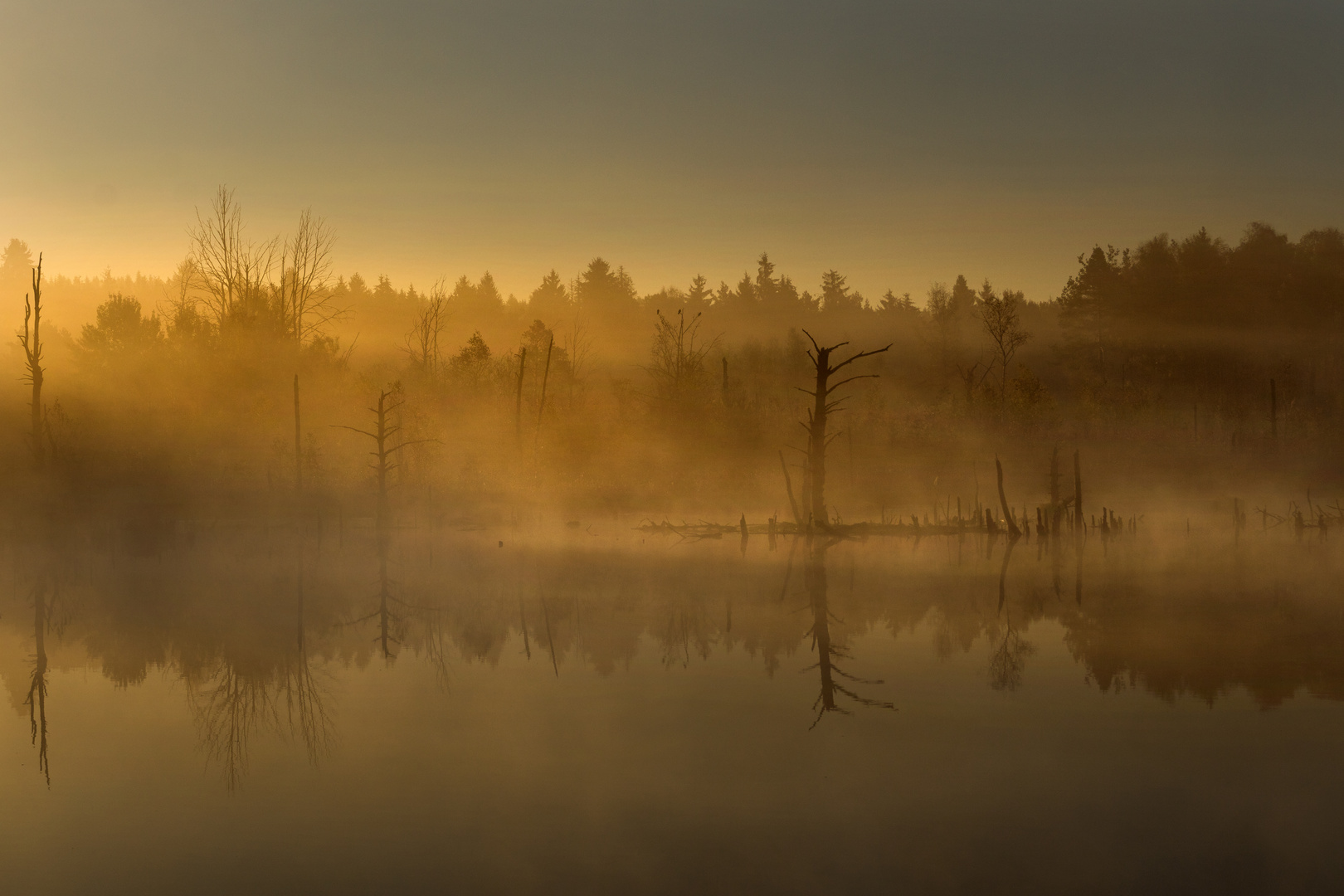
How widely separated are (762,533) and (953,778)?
28.1m

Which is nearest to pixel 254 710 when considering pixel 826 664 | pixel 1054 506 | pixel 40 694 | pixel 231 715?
pixel 231 715

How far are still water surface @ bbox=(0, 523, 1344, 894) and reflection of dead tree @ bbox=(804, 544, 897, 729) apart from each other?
0.08 meters

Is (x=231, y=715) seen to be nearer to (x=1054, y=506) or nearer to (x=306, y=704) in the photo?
(x=306, y=704)

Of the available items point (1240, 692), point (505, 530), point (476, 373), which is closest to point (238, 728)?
point (1240, 692)

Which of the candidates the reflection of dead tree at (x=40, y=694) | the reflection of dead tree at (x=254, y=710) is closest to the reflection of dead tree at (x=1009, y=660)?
the reflection of dead tree at (x=254, y=710)

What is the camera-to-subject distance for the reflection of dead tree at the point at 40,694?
12156 mm

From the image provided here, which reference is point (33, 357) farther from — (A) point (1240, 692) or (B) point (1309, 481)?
(B) point (1309, 481)

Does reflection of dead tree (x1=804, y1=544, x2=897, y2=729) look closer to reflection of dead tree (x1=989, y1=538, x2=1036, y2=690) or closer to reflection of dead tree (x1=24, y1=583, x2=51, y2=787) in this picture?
reflection of dead tree (x1=989, y1=538, x2=1036, y2=690)

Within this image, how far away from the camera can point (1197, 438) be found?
177 ft

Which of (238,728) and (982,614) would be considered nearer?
(238,728)

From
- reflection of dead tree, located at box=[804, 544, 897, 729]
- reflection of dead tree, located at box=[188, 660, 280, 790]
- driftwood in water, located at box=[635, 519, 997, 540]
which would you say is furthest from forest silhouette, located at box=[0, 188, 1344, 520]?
reflection of dead tree, located at box=[188, 660, 280, 790]

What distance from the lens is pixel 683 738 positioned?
12.5m

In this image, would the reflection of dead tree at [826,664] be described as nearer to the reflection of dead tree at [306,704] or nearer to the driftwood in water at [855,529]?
the reflection of dead tree at [306,704]

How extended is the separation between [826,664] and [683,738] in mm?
4595
